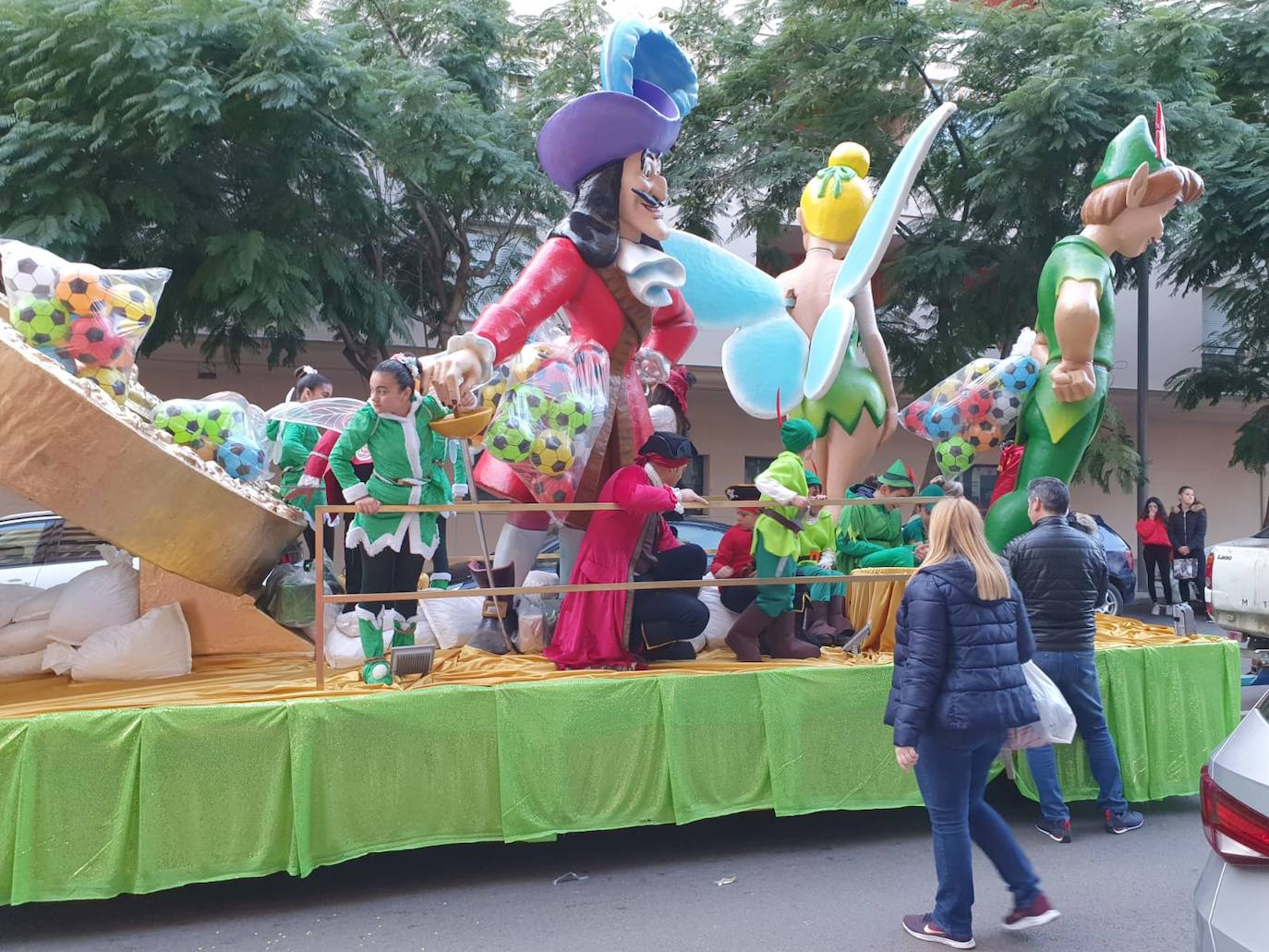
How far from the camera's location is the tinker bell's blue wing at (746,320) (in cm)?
571

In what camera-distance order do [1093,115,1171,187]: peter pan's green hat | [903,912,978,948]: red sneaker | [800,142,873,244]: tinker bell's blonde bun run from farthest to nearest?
1. [800,142,873,244]: tinker bell's blonde bun
2. [1093,115,1171,187]: peter pan's green hat
3. [903,912,978,948]: red sneaker

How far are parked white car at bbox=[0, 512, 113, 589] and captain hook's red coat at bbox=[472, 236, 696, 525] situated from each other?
343 cm

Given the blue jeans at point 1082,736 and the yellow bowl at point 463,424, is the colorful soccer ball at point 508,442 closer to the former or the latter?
the yellow bowl at point 463,424

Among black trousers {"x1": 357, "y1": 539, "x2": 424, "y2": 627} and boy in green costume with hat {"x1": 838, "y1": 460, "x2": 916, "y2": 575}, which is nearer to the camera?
black trousers {"x1": 357, "y1": 539, "x2": 424, "y2": 627}

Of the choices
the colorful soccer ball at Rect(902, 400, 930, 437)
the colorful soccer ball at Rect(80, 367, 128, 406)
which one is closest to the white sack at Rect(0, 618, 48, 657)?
the colorful soccer ball at Rect(80, 367, 128, 406)

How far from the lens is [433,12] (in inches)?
403

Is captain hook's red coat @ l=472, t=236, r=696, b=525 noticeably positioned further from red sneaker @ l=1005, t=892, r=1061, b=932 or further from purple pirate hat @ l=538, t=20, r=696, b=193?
red sneaker @ l=1005, t=892, r=1061, b=932

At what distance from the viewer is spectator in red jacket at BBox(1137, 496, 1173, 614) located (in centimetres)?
1265

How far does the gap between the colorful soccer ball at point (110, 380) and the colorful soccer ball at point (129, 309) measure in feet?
0.56

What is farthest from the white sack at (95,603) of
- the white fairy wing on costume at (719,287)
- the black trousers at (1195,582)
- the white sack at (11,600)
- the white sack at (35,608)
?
the black trousers at (1195,582)

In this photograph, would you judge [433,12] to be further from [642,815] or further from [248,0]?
[642,815]

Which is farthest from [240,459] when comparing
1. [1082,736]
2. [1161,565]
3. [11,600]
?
[1161,565]

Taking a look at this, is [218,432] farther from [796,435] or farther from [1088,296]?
[1088,296]

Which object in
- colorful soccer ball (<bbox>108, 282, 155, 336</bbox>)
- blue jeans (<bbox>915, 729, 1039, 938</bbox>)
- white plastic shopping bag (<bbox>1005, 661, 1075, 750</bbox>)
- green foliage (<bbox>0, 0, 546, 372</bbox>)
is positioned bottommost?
blue jeans (<bbox>915, 729, 1039, 938</bbox>)
